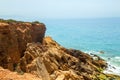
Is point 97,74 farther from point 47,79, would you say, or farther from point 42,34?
point 47,79

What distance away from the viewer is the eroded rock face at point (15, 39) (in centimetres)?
2873

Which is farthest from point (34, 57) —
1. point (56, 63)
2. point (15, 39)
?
point (56, 63)

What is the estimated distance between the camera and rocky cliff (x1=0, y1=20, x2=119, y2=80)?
26144mm

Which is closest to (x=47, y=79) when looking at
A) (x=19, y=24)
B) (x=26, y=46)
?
(x=26, y=46)

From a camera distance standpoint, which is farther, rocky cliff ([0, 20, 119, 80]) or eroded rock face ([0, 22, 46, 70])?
eroded rock face ([0, 22, 46, 70])

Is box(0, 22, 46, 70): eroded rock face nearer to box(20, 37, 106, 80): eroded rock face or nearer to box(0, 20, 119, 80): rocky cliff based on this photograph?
box(0, 20, 119, 80): rocky cliff

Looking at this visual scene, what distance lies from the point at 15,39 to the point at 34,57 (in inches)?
147

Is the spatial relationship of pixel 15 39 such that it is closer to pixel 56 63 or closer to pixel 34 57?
Answer: pixel 34 57

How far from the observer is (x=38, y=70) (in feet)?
68.7

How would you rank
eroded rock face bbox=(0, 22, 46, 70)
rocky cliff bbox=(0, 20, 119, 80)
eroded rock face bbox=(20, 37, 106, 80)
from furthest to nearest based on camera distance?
eroded rock face bbox=(0, 22, 46, 70), rocky cliff bbox=(0, 20, 119, 80), eroded rock face bbox=(20, 37, 106, 80)

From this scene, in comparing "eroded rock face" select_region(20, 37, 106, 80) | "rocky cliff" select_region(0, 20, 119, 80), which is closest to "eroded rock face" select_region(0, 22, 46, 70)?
"rocky cliff" select_region(0, 20, 119, 80)

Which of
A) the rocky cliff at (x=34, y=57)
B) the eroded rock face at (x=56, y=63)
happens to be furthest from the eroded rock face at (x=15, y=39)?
the eroded rock face at (x=56, y=63)

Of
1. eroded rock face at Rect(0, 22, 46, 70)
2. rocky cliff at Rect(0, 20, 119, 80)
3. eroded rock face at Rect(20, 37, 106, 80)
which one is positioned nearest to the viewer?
eroded rock face at Rect(20, 37, 106, 80)

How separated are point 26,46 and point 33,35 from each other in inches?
241
